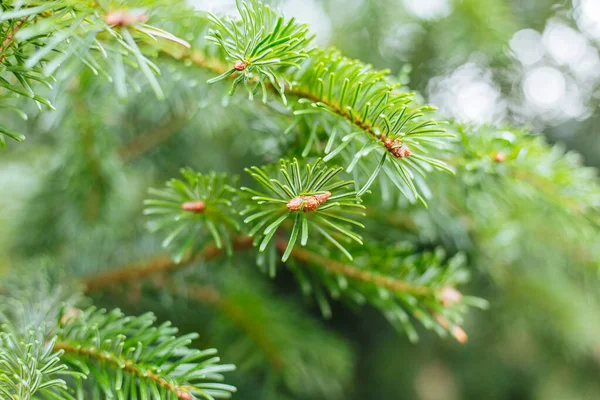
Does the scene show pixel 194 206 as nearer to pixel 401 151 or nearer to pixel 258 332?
pixel 401 151

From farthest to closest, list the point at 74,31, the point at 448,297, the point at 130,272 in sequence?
the point at 130,272 → the point at 448,297 → the point at 74,31

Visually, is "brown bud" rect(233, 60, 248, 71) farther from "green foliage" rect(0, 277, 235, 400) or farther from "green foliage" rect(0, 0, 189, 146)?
"green foliage" rect(0, 277, 235, 400)

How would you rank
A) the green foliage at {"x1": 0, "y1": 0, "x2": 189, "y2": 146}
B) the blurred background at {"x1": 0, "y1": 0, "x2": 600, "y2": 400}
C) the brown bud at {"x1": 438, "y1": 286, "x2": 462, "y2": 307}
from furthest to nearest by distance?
the blurred background at {"x1": 0, "y1": 0, "x2": 600, "y2": 400} → the brown bud at {"x1": 438, "y1": 286, "x2": 462, "y2": 307} → the green foliage at {"x1": 0, "y1": 0, "x2": 189, "y2": 146}

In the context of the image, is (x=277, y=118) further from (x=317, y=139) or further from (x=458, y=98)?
(x=458, y=98)

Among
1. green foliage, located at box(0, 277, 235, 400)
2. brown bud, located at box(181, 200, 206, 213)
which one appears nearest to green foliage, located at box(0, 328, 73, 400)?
green foliage, located at box(0, 277, 235, 400)

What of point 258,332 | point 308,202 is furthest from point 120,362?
point 258,332

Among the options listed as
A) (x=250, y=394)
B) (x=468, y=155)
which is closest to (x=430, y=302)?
(x=468, y=155)
